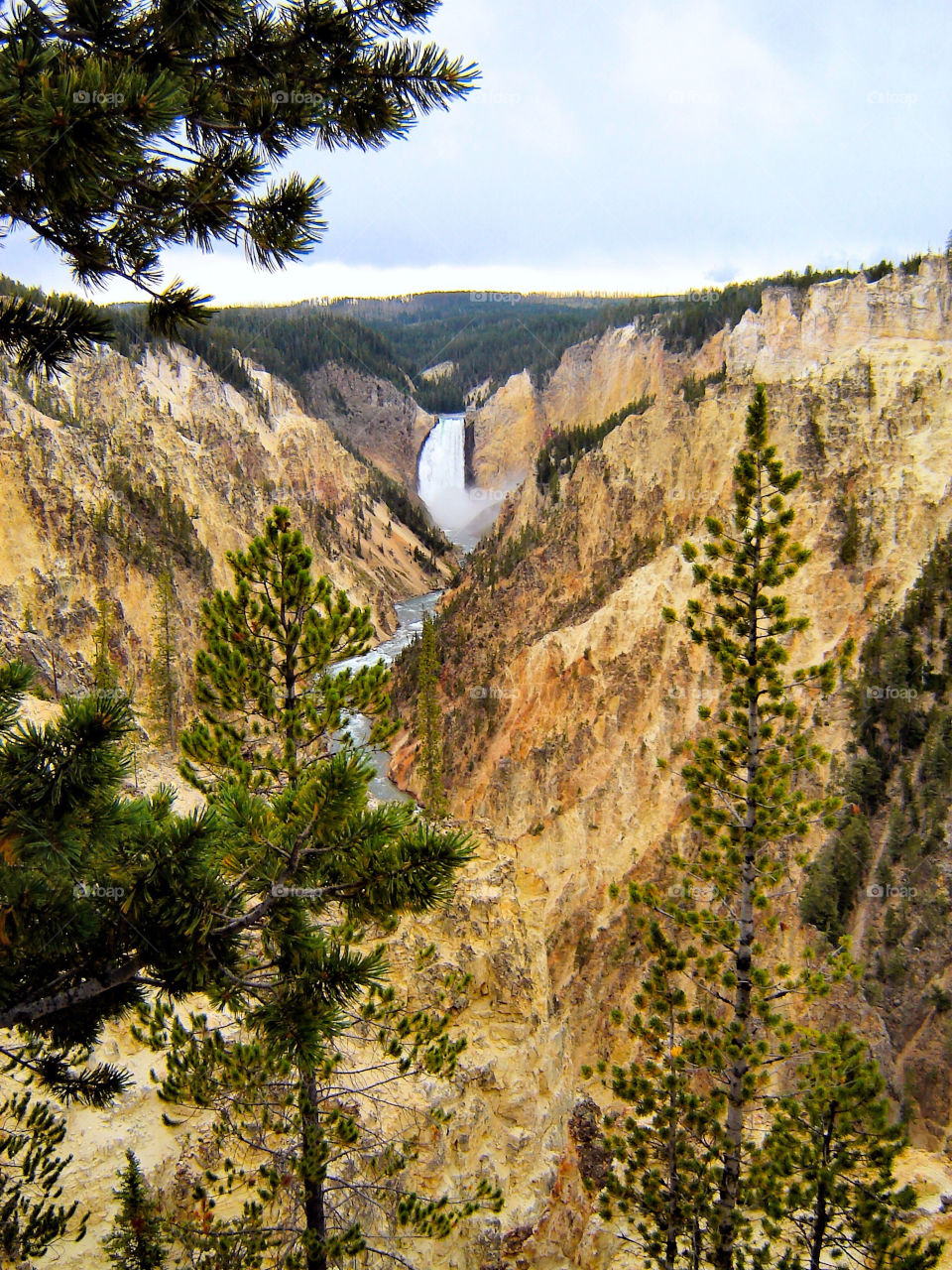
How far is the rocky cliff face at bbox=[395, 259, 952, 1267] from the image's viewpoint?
2475 cm

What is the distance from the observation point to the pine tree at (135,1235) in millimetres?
7418

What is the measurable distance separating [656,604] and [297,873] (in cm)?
2757

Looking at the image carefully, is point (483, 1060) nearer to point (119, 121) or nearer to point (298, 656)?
point (298, 656)

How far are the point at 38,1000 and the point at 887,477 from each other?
3070 cm
